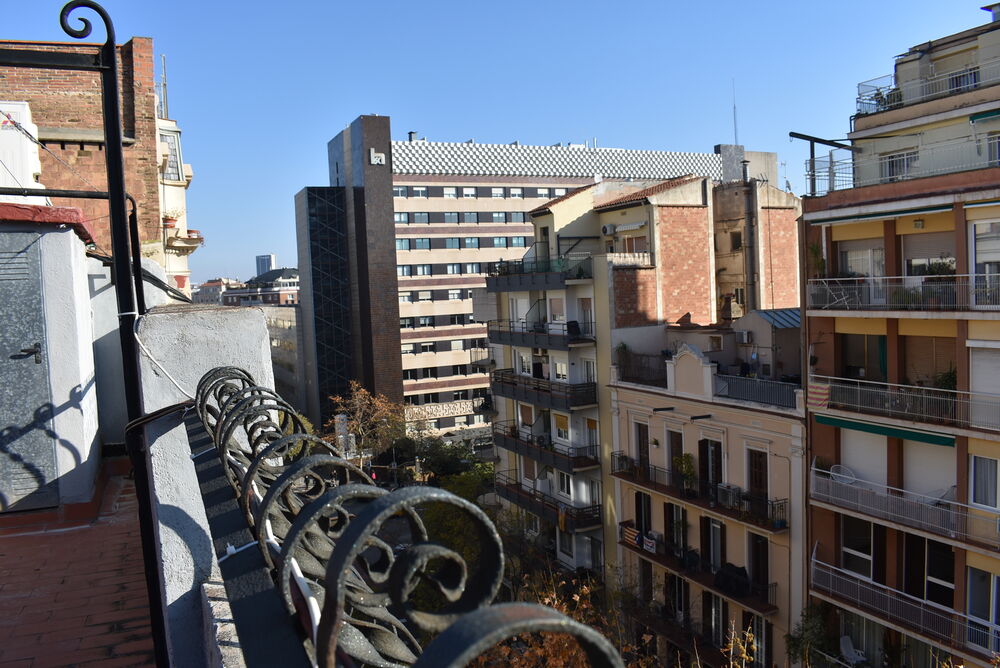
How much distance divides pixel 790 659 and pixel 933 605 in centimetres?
388

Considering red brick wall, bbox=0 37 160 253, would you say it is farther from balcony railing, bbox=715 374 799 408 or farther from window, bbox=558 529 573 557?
window, bbox=558 529 573 557

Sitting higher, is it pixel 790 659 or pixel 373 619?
pixel 373 619

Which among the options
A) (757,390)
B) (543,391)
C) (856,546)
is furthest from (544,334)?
(856,546)

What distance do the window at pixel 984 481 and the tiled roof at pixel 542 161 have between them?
4421 centimetres

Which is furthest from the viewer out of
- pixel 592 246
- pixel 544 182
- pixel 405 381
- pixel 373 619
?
pixel 544 182

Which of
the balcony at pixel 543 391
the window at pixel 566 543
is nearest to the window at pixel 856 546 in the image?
the balcony at pixel 543 391

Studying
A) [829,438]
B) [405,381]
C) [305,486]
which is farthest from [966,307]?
[405,381]

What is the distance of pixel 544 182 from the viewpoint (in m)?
58.4

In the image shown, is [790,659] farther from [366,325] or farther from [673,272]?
[366,325]

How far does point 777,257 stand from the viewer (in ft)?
98.1

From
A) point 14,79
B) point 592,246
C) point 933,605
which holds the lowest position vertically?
point 933,605

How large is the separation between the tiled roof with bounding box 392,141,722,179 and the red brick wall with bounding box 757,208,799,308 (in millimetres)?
29831

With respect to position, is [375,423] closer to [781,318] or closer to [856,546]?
[781,318]

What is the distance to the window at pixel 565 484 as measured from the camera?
27.9m
